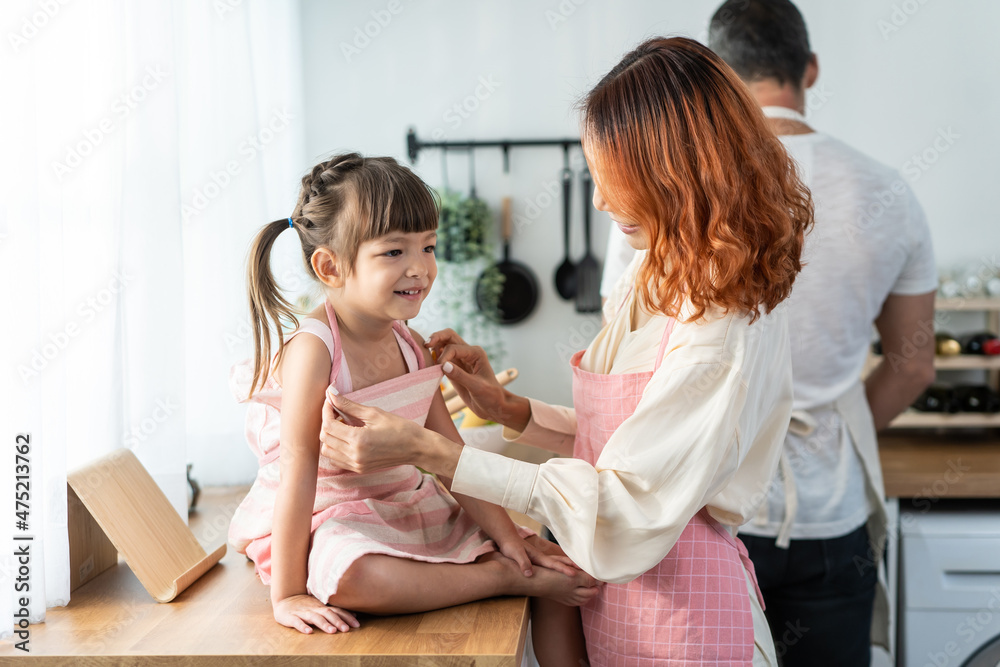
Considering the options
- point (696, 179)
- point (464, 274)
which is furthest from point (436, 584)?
point (464, 274)

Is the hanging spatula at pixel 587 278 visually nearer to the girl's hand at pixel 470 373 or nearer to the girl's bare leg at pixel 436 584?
the girl's hand at pixel 470 373

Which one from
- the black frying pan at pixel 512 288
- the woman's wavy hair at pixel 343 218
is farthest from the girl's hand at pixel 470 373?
the black frying pan at pixel 512 288

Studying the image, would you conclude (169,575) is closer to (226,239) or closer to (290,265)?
(226,239)

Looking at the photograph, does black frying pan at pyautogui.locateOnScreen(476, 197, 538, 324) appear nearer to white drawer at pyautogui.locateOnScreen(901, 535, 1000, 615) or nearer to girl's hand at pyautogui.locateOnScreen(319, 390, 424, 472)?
white drawer at pyautogui.locateOnScreen(901, 535, 1000, 615)

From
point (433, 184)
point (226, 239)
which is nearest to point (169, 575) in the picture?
point (226, 239)

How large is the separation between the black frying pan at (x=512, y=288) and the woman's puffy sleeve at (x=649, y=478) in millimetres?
1678

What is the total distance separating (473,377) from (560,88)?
160cm

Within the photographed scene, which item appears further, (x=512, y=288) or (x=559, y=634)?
(x=512, y=288)

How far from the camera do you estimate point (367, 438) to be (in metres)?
0.90

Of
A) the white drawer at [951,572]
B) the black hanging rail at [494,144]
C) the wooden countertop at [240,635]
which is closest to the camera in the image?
the wooden countertop at [240,635]

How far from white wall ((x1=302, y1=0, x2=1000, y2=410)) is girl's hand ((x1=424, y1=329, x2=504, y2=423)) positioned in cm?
136

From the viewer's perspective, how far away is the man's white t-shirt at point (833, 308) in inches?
55.6

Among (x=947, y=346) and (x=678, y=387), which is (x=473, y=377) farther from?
(x=947, y=346)

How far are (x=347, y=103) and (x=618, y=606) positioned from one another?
6.64 feet
